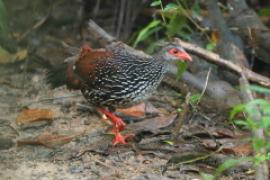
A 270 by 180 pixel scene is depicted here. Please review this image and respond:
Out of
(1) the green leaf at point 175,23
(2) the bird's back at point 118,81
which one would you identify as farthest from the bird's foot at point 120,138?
(1) the green leaf at point 175,23

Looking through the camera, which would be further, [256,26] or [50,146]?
[256,26]

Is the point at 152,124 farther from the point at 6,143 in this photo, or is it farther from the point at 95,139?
the point at 6,143

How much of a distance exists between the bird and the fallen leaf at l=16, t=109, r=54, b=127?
1.23ft

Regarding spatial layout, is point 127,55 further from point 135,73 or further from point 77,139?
point 77,139

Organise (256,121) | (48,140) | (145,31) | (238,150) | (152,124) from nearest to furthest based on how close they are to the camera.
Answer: (256,121), (238,150), (48,140), (152,124), (145,31)

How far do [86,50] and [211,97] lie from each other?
1300 millimetres

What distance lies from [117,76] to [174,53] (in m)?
0.61

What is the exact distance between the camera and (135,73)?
20.7ft

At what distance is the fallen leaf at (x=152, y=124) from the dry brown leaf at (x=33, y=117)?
0.78m

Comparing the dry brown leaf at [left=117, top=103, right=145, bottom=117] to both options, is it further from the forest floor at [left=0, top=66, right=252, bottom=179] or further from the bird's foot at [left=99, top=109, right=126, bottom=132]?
the bird's foot at [left=99, top=109, right=126, bottom=132]

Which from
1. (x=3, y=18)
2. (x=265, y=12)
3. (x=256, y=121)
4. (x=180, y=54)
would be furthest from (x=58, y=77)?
(x=256, y=121)

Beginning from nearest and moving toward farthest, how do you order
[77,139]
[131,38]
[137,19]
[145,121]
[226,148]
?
[226,148] → [77,139] → [145,121] → [131,38] → [137,19]

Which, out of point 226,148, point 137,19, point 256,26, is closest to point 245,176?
point 226,148

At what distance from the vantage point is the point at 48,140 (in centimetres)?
589
